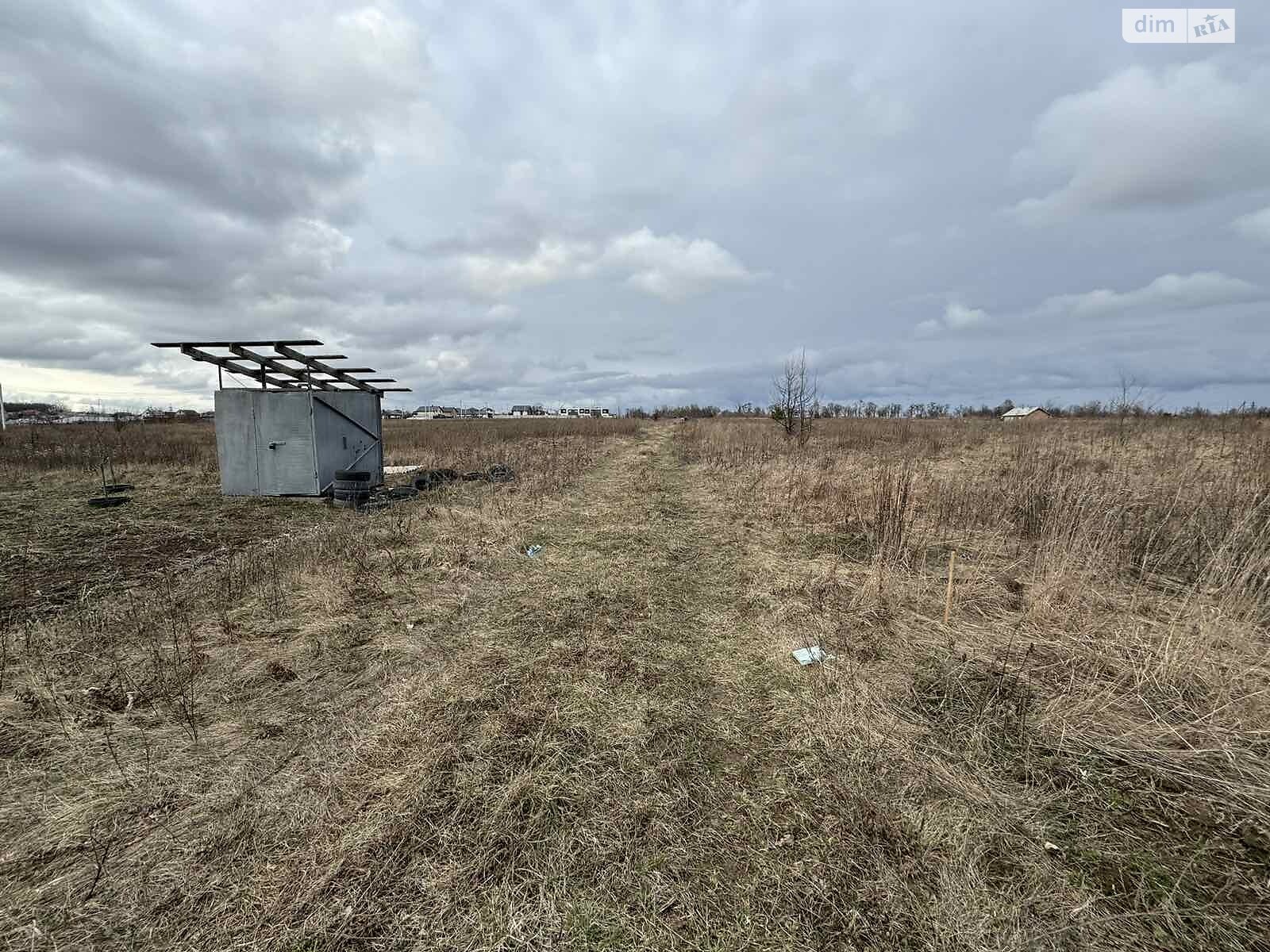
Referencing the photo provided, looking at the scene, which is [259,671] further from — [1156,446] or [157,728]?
[1156,446]

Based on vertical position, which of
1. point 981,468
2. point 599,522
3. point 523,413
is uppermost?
point 523,413

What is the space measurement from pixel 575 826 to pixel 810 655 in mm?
2658

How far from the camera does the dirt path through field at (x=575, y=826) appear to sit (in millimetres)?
2021

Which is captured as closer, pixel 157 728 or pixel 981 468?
pixel 157 728

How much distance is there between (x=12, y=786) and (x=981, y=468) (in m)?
17.9

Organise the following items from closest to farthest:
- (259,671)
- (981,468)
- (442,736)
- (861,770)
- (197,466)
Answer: (861,770) < (442,736) < (259,671) < (981,468) < (197,466)

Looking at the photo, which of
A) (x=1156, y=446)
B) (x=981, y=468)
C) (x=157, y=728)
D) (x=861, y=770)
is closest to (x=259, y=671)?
(x=157, y=728)

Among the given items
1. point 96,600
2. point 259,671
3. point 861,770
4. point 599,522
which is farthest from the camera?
point 599,522

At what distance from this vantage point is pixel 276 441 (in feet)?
38.3

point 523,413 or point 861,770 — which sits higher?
point 523,413

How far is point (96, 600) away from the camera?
5.65m

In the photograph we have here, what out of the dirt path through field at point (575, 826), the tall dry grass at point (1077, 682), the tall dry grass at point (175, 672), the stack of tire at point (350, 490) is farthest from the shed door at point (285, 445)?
the tall dry grass at point (1077, 682)

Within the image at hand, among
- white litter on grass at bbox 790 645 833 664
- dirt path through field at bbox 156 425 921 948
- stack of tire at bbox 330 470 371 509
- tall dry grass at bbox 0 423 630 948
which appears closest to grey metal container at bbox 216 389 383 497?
stack of tire at bbox 330 470 371 509

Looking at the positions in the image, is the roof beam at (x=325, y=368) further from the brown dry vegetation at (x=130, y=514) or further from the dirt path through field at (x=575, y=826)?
the dirt path through field at (x=575, y=826)
